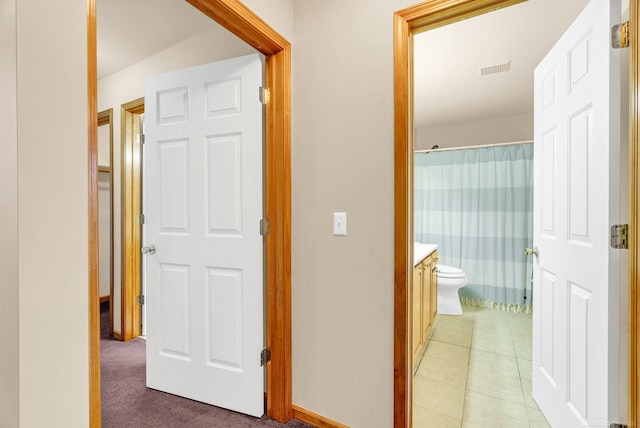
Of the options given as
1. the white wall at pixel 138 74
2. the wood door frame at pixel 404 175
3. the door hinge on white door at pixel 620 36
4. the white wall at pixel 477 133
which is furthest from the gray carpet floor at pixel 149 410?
the white wall at pixel 477 133

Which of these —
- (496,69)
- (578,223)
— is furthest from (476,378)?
(496,69)

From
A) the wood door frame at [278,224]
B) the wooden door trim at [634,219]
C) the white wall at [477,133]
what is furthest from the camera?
the white wall at [477,133]

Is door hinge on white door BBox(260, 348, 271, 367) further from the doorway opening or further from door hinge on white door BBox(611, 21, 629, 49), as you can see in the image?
door hinge on white door BBox(611, 21, 629, 49)

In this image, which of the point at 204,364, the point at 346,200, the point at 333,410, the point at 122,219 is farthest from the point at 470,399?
the point at 122,219

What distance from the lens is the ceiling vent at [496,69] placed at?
2.69 meters

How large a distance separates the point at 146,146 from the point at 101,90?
1.50 m

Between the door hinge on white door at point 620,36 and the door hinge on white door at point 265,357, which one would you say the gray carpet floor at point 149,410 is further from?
the door hinge on white door at point 620,36

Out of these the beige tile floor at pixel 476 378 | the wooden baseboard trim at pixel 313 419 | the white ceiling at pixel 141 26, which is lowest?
the beige tile floor at pixel 476 378

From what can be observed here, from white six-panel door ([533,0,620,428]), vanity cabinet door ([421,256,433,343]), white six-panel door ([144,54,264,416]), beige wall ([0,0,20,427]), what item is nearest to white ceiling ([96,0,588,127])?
white six-panel door ([144,54,264,416])

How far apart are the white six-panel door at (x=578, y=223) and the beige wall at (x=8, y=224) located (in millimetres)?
1867

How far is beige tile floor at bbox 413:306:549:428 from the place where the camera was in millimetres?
1689

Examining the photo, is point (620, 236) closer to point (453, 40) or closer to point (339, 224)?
point (339, 224)

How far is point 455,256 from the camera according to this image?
3846mm

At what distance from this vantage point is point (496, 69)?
2.75 meters
